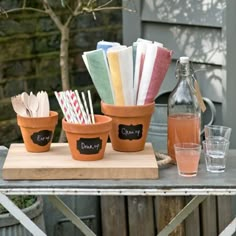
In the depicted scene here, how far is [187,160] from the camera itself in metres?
2.26

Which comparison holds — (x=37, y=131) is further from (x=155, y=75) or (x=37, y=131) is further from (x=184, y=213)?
(x=184, y=213)

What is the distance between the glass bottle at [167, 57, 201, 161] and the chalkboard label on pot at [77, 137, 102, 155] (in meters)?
0.26

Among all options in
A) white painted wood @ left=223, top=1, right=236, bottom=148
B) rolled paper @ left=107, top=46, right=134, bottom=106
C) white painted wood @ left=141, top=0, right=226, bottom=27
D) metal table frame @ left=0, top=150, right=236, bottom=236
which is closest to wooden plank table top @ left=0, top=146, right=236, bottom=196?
metal table frame @ left=0, top=150, right=236, bottom=236

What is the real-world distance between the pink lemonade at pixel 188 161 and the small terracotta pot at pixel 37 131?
0.43 m

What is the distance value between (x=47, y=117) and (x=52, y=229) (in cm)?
111

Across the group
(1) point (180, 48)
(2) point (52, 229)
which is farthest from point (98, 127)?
→ (1) point (180, 48)

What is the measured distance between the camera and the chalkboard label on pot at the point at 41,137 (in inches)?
93.4

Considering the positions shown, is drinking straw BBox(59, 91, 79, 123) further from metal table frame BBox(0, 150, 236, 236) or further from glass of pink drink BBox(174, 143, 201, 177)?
glass of pink drink BBox(174, 143, 201, 177)

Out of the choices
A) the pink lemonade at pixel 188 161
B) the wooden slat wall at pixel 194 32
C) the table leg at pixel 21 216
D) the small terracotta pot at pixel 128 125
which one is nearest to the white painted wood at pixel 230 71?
the wooden slat wall at pixel 194 32

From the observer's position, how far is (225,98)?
3.41 m

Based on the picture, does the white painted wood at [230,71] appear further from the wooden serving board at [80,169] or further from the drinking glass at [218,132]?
the wooden serving board at [80,169]

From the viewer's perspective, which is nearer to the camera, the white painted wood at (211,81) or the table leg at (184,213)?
the table leg at (184,213)

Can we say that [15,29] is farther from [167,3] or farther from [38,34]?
[167,3]

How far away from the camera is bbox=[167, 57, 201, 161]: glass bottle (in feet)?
7.74
